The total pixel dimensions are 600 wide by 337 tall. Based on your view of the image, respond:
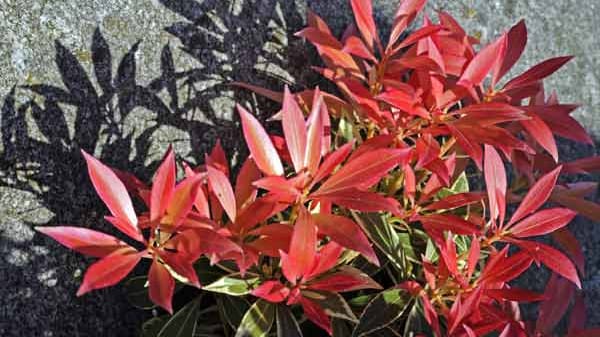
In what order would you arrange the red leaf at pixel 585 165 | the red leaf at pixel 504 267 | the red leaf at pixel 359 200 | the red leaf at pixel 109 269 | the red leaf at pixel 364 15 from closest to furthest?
the red leaf at pixel 109 269 → the red leaf at pixel 359 200 → the red leaf at pixel 504 267 → the red leaf at pixel 364 15 → the red leaf at pixel 585 165

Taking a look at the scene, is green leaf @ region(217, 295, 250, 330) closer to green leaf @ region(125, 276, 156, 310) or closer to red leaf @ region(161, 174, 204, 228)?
green leaf @ region(125, 276, 156, 310)

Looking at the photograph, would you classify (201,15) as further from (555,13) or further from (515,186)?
(555,13)

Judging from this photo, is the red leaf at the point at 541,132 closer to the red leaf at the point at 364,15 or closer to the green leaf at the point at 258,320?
the red leaf at the point at 364,15

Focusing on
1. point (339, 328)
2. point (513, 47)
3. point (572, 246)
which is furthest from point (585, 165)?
point (339, 328)

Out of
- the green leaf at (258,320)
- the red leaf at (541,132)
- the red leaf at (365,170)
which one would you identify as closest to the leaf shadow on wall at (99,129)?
the green leaf at (258,320)

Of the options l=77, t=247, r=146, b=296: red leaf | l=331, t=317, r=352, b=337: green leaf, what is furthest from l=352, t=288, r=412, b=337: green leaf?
l=77, t=247, r=146, b=296: red leaf

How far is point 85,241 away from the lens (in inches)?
37.3

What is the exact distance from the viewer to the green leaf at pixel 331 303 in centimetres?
105

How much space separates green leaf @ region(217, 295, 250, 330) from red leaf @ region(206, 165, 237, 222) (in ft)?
0.56

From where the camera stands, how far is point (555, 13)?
179 cm

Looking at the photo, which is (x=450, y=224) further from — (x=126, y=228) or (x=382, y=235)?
(x=126, y=228)

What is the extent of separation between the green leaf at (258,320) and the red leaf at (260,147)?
201mm

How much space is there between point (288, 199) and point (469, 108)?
33 centimetres

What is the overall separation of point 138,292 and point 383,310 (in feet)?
1.20
